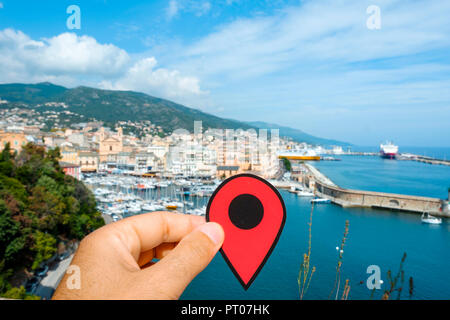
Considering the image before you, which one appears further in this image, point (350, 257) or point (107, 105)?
point (107, 105)

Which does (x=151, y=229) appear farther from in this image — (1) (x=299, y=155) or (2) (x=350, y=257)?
(1) (x=299, y=155)

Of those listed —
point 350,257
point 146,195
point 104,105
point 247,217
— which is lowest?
point 350,257

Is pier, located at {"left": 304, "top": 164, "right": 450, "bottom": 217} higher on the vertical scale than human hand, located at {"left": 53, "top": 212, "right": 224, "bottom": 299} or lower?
lower

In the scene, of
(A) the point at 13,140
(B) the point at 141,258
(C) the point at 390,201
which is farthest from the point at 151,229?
(A) the point at 13,140

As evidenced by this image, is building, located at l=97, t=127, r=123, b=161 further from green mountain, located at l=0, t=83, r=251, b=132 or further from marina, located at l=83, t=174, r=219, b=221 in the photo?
green mountain, located at l=0, t=83, r=251, b=132

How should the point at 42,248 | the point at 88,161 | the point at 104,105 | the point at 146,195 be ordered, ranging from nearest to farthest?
1. the point at 42,248
2. the point at 146,195
3. the point at 88,161
4. the point at 104,105

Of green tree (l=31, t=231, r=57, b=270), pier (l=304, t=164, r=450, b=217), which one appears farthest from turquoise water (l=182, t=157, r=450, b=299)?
green tree (l=31, t=231, r=57, b=270)

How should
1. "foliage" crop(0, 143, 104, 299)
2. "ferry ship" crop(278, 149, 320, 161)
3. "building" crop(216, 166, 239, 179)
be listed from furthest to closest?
"ferry ship" crop(278, 149, 320, 161) < "building" crop(216, 166, 239, 179) < "foliage" crop(0, 143, 104, 299)
